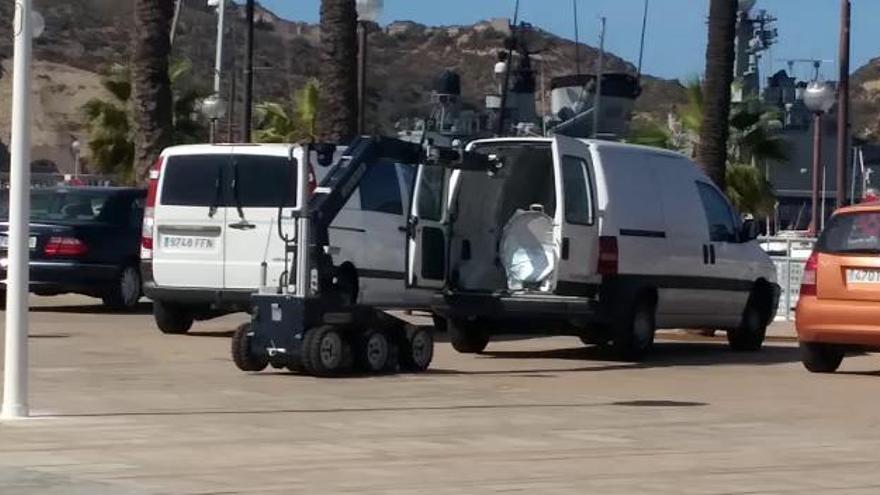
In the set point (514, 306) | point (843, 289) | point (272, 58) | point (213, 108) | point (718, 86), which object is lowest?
point (514, 306)

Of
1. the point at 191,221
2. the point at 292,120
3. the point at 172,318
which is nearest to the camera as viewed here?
the point at 191,221

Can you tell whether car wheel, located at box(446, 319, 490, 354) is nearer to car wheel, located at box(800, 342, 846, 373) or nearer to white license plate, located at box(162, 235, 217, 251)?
white license plate, located at box(162, 235, 217, 251)

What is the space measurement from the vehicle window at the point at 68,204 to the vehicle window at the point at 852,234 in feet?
31.7

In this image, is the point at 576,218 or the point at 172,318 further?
the point at 172,318

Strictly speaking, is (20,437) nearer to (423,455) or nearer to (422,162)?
(423,455)

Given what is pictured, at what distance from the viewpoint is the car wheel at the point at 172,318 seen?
19609 millimetres

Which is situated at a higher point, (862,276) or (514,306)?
(862,276)

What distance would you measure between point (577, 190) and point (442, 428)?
550 centimetres

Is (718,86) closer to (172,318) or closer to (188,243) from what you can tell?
(172,318)

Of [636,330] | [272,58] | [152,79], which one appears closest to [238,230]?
[636,330]

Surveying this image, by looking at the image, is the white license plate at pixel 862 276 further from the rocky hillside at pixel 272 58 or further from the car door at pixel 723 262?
the rocky hillside at pixel 272 58

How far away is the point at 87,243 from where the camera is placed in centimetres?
2266

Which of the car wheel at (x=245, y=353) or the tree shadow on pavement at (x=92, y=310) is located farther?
the tree shadow on pavement at (x=92, y=310)

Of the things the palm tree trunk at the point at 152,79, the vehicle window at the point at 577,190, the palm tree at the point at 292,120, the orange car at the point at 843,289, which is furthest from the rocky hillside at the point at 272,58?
the orange car at the point at 843,289
